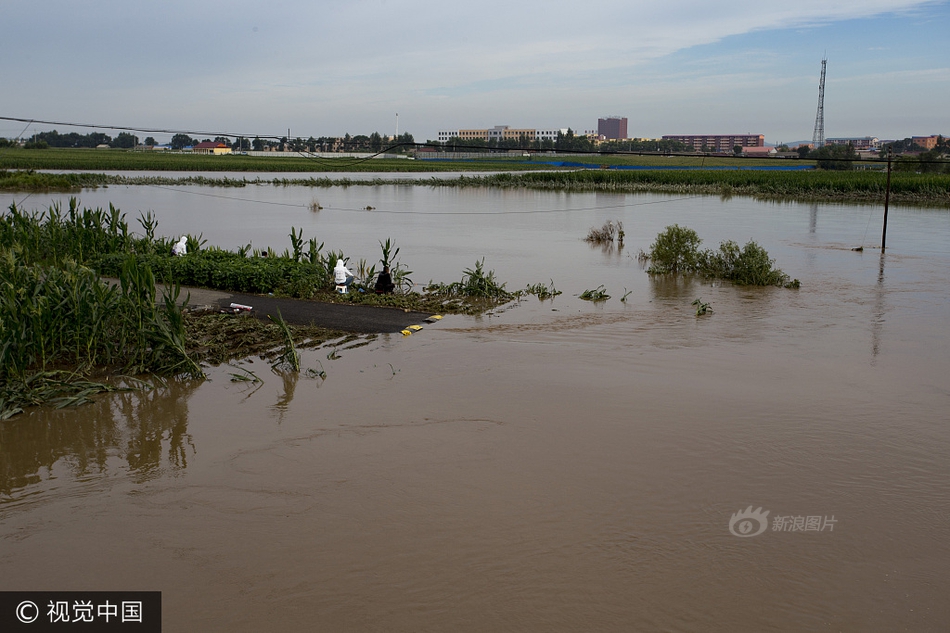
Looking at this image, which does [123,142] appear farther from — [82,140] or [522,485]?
[522,485]

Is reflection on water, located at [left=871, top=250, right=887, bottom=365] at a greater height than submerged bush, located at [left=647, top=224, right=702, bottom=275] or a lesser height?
lesser

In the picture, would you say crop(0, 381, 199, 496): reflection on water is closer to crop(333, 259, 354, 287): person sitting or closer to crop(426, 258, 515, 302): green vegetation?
crop(333, 259, 354, 287): person sitting

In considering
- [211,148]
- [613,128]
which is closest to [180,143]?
[211,148]

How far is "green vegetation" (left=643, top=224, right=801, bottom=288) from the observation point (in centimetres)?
1500

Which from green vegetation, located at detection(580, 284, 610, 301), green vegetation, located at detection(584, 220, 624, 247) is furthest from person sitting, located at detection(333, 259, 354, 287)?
green vegetation, located at detection(584, 220, 624, 247)

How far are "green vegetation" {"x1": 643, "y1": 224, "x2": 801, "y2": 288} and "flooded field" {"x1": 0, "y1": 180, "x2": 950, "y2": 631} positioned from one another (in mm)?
3705

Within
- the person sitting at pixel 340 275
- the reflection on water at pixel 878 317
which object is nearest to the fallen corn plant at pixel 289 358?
the person sitting at pixel 340 275

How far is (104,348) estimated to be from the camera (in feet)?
26.8

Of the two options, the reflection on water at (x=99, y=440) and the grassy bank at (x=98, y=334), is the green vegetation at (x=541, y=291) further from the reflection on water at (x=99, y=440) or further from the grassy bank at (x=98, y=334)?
the reflection on water at (x=99, y=440)

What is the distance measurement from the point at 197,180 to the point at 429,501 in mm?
46152

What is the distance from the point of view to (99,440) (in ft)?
21.4

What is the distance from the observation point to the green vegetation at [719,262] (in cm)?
1500

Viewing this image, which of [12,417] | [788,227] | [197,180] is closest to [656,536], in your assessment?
[12,417]

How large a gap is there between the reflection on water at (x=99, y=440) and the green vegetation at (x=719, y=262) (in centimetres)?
1152
